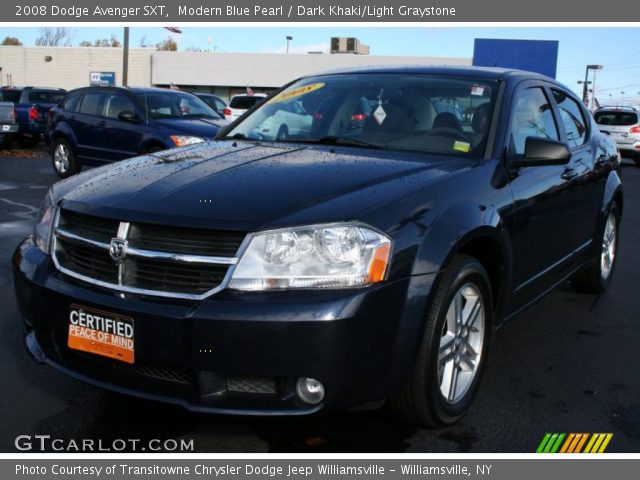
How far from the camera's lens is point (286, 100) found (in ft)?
15.6

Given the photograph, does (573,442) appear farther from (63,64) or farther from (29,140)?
(63,64)

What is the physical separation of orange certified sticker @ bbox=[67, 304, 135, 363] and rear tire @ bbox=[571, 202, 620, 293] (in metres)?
3.75

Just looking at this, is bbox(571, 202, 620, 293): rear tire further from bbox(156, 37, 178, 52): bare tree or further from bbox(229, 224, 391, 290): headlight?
bbox(156, 37, 178, 52): bare tree

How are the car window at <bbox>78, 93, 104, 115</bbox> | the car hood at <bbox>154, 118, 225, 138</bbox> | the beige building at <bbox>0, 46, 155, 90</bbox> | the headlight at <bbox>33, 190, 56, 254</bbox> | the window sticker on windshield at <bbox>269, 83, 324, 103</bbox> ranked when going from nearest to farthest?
the headlight at <bbox>33, 190, 56, 254</bbox>, the window sticker on windshield at <bbox>269, 83, 324, 103</bbox>, the car hood at <bbox>154, 118, 225, 138</bbox>, the car window at <bbox>78, 93, 104, 115</bbox>, the beige building at <bbox>0, 46, 155, 90</bbox>

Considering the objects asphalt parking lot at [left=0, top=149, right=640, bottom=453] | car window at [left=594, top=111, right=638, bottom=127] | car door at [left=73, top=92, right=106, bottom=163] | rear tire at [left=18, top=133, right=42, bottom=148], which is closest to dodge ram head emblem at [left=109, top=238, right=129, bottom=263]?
asphalt parking lot at [left=0, top=149, right=640, bottom=453]

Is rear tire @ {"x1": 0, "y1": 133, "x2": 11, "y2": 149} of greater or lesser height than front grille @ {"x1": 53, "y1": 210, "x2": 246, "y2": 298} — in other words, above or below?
below

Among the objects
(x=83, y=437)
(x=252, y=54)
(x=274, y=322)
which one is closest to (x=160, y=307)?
(x=274, y=322)

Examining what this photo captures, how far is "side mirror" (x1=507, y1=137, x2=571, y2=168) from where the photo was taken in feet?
12.6

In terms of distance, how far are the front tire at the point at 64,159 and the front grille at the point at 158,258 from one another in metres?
10.7

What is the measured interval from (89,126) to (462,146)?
10149mm

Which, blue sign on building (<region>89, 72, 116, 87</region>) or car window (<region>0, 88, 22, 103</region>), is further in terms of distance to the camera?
blue sign on building (<region>89, 72, 116, 87</region>)

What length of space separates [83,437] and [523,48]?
3646cm

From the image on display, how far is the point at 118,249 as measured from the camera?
291 cm

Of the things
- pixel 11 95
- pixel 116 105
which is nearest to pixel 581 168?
pixel 116 105
